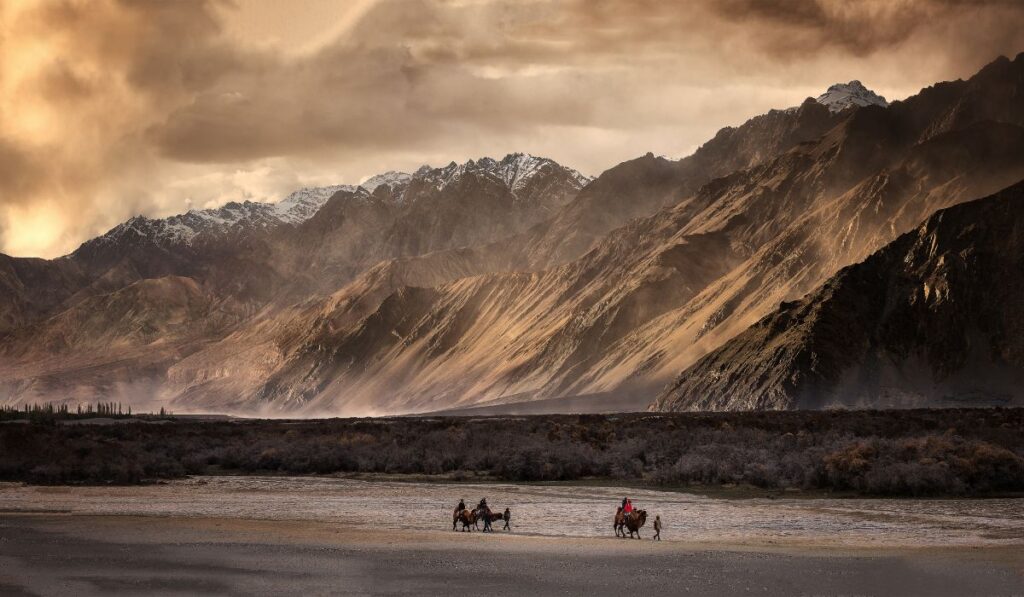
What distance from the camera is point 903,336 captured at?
479ft

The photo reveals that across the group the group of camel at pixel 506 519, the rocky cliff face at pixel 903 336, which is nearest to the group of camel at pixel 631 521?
the group of camel at pixel 506 519

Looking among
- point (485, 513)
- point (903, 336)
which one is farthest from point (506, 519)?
point (903, 336)

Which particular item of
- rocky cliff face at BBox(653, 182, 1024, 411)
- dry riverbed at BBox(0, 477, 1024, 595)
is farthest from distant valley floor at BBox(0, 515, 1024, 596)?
rocky cliff face at BBox(653, 182, 1024, 411)

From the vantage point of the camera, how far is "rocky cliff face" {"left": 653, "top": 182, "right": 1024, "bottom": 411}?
137125 millimetres

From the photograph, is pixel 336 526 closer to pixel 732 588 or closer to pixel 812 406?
pixel 732 588

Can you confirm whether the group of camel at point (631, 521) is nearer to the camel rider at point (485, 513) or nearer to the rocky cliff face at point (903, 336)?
the camel rider at point (485, 513)

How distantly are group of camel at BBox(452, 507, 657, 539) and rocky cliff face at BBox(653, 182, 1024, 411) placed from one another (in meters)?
106

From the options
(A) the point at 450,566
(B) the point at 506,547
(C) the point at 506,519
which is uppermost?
(C) the point at 506,519

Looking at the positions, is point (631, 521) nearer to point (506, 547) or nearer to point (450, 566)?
point (506, 547)

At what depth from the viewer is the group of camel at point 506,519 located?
29953 millimetres

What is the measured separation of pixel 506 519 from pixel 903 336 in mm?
Result: 123459

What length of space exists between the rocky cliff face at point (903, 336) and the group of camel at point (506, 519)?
105984 millimetres

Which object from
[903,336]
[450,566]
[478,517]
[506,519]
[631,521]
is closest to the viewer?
[450,566]

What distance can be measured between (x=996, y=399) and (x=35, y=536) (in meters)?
123
